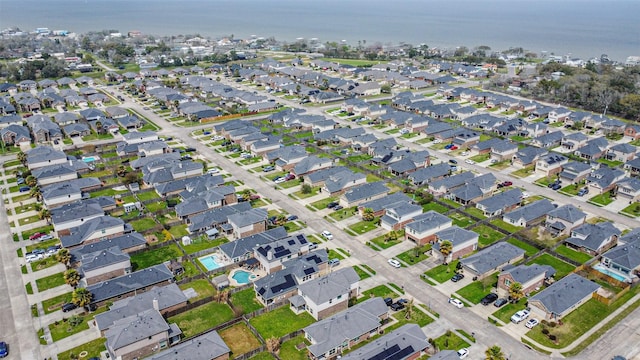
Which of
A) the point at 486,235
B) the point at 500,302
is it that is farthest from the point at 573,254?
the point at 500,302

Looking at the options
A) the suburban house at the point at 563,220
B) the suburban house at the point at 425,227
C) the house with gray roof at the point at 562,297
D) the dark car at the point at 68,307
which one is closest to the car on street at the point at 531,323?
the house with gray roof at the point at 562,297

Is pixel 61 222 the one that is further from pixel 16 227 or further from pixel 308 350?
pixel 308 350

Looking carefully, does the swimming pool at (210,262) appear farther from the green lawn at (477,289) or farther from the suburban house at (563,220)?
the suburban house at (563,220)

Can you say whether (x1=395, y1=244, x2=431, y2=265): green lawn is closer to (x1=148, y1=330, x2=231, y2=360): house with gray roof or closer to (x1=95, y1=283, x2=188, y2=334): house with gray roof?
(x1=148, y1=330, x2=231, y2=360): house with gray roof

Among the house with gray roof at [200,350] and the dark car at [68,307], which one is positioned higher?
the house with gray roof at [200,350]

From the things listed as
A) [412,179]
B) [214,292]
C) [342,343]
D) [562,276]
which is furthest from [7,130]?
[562,276]

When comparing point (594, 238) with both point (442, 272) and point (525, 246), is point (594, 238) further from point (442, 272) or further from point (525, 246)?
point (442, 272)

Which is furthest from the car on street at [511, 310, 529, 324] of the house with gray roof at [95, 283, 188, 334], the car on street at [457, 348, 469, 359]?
the house with gray roof at [95, 283, 188, 334]
